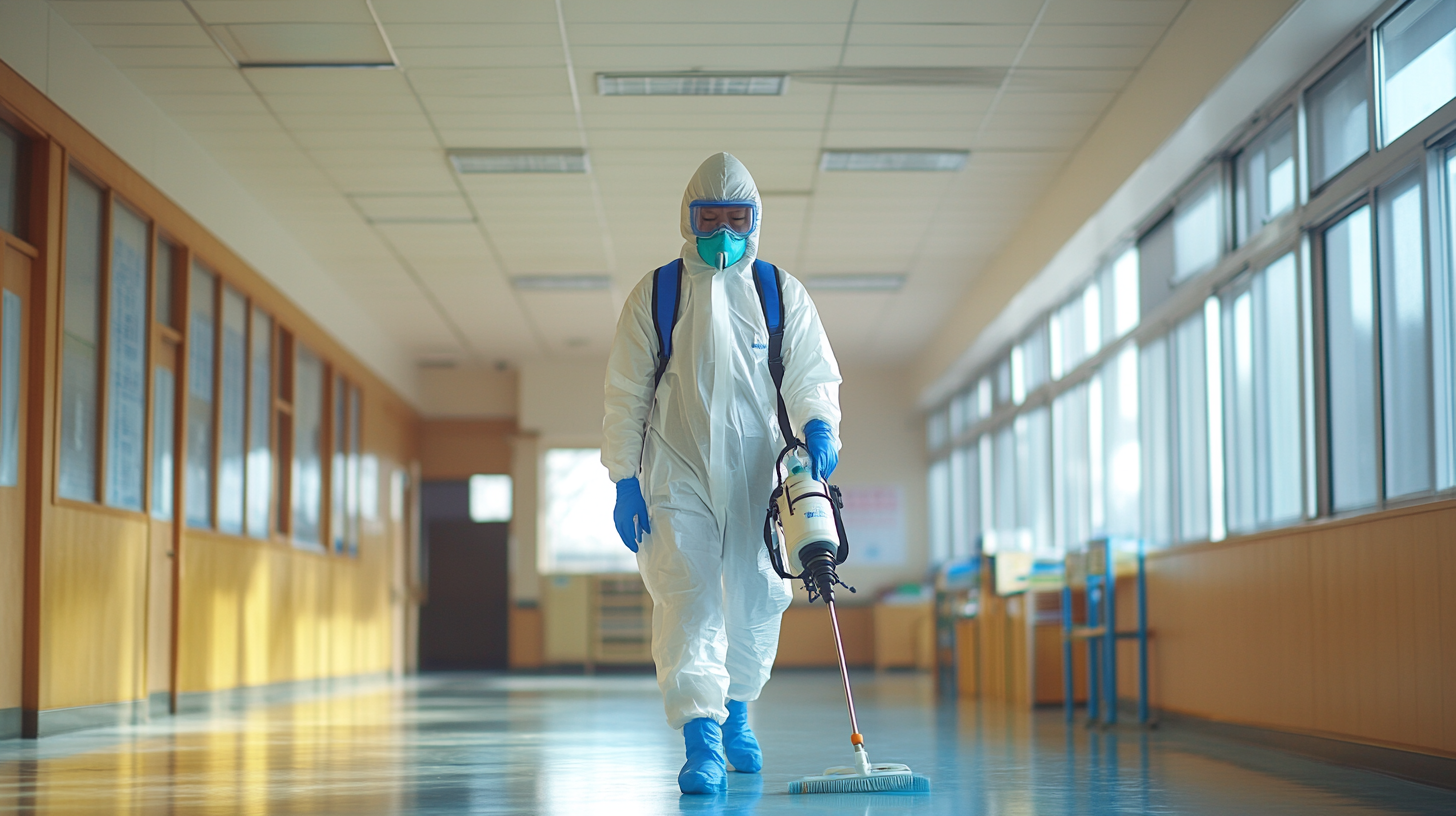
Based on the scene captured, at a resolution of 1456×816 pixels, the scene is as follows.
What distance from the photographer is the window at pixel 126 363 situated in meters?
6.39

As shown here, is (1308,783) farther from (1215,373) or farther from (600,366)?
(600,366)

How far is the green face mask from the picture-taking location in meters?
3.53

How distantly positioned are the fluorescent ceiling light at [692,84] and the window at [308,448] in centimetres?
429

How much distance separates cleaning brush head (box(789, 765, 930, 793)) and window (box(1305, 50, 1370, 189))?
9.67 feet

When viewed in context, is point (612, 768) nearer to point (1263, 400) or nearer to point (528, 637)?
point (1263, 400)

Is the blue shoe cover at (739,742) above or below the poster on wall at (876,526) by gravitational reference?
below

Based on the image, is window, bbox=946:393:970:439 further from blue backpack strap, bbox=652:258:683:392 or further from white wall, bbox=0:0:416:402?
blue backpack strap, bbox=652:258:683:392

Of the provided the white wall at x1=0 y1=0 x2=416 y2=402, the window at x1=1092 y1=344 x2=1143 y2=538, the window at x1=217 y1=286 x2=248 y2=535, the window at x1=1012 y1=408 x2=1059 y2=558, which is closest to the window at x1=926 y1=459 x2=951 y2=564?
the window at x1=1012 y1=408 x2=1059 y2=558

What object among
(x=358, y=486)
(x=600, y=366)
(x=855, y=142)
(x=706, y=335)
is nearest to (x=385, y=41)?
(x=855, y=142)

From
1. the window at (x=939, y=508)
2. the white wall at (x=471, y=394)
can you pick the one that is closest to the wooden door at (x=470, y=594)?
the white wall at (x=471, y=394)

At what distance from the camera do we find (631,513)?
11.3 ft

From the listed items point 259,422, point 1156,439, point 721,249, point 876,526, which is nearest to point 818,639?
point 876,526

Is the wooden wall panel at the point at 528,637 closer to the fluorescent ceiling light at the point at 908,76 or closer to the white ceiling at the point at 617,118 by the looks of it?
the white ceiling at the point at 617,118

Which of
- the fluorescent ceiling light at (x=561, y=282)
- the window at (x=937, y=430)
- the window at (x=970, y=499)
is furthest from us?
the window at (x=937, y=430)
